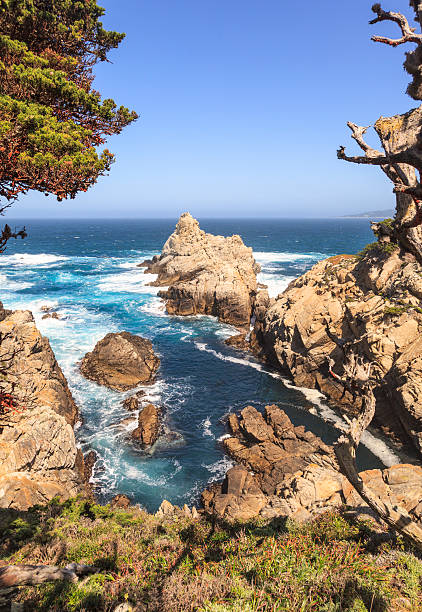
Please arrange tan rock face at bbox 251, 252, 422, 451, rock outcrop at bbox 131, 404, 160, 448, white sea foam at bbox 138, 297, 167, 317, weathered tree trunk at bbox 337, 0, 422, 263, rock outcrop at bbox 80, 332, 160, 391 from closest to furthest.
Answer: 1. weathered tree trunk at bbox 337, 0, 422, 263
2. tan rock face at bbox 251, 252, 422, 451
3. rock outcrop at bbox 131, 404, 160, 448
4. rock outcrop at bbox 80, 332, 160, 391
5. white sea foam at bbox 138, 297, 167, 317

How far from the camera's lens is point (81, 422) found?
27.0m

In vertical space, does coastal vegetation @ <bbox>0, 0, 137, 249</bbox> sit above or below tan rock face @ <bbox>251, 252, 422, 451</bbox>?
A: above

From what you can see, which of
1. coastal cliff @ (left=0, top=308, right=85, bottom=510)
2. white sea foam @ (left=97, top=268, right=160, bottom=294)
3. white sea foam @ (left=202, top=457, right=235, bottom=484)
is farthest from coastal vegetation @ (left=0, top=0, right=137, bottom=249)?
white sea foam @ (left=97, top=268, right=160, bottom=294)

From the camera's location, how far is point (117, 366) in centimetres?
3334

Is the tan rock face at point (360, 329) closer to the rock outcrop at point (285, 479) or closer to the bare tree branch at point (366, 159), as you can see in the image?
the rock outcrop at point (285, 479)

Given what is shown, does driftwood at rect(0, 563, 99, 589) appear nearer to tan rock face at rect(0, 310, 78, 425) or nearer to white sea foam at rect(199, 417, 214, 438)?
tan rock face at rect(0, 310, 78, 425)

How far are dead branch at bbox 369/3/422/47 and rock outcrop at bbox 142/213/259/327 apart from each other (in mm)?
45023

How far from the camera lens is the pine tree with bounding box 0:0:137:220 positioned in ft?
22.7

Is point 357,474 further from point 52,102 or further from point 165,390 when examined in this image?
point 165,390

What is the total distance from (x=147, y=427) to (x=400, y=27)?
2649 centimetres

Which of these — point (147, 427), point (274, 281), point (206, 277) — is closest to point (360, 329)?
point (147, 427)

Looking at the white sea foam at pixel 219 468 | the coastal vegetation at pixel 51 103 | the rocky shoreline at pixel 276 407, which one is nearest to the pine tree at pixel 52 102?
the coastal vegetation at pixel 51 103

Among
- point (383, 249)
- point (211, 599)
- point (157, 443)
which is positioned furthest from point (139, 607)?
point (383, 249)

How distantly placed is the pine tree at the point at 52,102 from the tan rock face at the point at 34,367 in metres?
15.7
